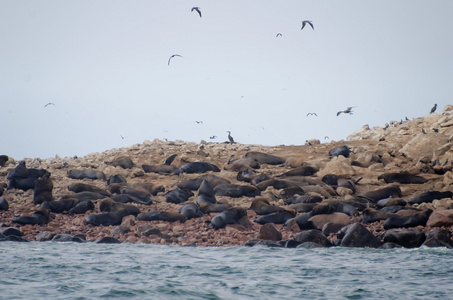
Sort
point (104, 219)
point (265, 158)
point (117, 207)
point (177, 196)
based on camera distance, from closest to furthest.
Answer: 1. point (104, 219)
2. point (117, 207)
3. point (177, 196)
4. point (265, 158)

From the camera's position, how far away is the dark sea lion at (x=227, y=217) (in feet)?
60.6

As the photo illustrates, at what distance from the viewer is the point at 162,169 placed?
26422 millimetres

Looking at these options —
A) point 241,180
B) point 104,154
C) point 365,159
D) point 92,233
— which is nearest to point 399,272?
point 92,233

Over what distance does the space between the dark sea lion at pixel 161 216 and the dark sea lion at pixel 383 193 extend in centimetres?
700

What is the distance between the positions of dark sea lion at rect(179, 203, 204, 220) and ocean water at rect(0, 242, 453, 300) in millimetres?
2952

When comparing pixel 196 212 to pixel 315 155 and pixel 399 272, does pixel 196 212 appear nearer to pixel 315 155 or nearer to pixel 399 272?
pixel 399 272

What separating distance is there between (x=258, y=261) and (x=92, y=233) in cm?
656

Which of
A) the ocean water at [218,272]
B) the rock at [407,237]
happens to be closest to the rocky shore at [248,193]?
the rock at [407,237]

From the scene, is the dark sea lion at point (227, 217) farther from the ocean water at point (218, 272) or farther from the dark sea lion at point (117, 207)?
the dark sea lion at point (117, 207)

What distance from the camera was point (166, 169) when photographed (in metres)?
26.4

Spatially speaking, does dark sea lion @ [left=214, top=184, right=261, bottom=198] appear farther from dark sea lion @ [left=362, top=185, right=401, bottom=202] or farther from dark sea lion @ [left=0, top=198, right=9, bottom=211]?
dark sea lion @ [left=0, top=198, right=9, bottom=211]

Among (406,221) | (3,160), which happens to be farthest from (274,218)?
(3,160)

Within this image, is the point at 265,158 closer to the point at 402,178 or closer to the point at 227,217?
the point at 402,178

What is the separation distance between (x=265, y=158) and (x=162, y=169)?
487 cm
